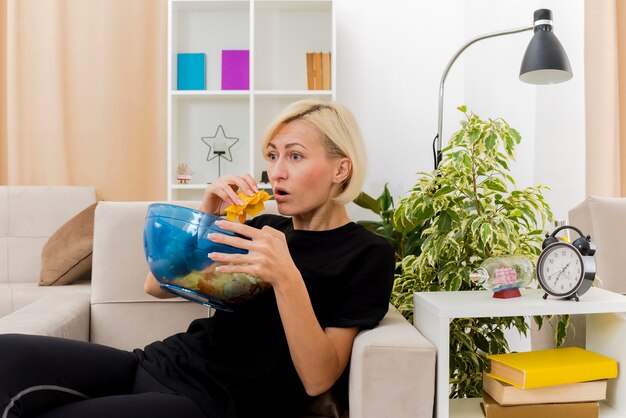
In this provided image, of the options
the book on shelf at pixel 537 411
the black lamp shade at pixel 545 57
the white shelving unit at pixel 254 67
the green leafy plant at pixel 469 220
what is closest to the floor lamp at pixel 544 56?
the black lamp shade at pixel 545 57

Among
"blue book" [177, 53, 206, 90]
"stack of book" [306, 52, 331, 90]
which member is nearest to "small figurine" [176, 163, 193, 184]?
"blue book" [177, 53, 206, 90]

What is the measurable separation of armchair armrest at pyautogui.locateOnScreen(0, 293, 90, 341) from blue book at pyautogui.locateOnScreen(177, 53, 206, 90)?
191 centimetres

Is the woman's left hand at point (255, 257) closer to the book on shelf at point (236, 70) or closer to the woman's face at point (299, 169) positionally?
the woman's face at point (299, 169)

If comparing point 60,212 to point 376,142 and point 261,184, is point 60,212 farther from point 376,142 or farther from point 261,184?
point 376,142

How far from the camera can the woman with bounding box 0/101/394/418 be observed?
1083mm

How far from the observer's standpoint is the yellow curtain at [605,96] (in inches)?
95.7

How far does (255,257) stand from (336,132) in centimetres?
41

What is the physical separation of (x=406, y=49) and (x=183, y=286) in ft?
8.95

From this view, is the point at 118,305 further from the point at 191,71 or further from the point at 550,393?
the point at 191,71

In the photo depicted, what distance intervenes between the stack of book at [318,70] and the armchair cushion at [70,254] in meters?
1.39

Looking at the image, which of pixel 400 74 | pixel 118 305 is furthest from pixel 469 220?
pixel 400 74

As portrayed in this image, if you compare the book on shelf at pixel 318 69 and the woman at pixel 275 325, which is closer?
the woman at pixel 275 325

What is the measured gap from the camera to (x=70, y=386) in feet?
3.73

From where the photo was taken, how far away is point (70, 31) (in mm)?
3564
